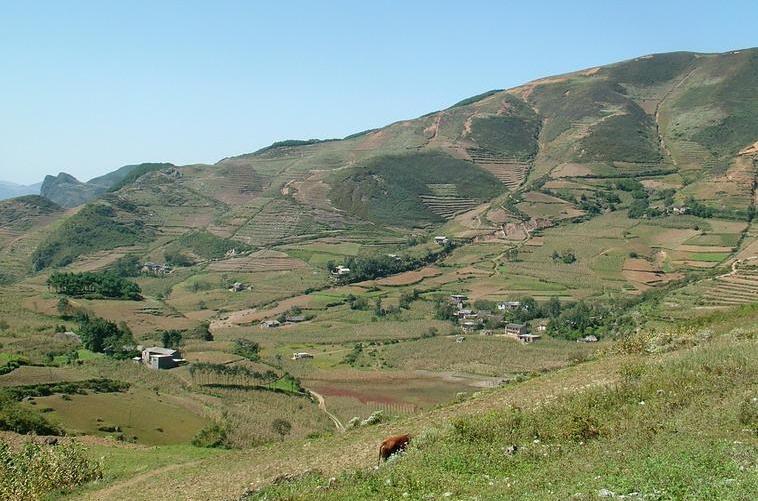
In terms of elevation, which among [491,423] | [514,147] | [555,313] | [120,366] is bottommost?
[555,313]

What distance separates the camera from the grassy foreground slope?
10.9 m

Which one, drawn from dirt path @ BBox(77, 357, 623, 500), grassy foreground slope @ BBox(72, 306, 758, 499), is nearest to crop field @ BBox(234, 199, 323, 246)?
dirt path @ BBox(77, 357, 623, 500)

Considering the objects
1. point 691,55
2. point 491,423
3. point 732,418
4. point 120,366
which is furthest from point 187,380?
point 691,55

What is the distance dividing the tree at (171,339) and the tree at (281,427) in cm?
2705

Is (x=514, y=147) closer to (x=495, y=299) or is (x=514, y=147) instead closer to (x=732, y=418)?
(x=495, y=299)

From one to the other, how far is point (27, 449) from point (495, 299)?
5564cm

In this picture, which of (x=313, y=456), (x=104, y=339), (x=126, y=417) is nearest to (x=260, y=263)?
(x=104, y=339)

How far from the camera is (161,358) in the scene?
4972 cm

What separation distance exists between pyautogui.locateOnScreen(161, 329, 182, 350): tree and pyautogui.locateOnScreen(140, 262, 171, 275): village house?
154 ft

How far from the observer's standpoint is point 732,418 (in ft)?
42.8

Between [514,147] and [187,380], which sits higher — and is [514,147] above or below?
above

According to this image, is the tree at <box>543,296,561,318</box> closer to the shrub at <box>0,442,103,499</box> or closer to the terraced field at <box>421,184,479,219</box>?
the shrub at <box>0,442,103,499</box>

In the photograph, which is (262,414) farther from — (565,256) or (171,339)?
(565,256)

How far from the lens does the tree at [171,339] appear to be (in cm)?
6000
